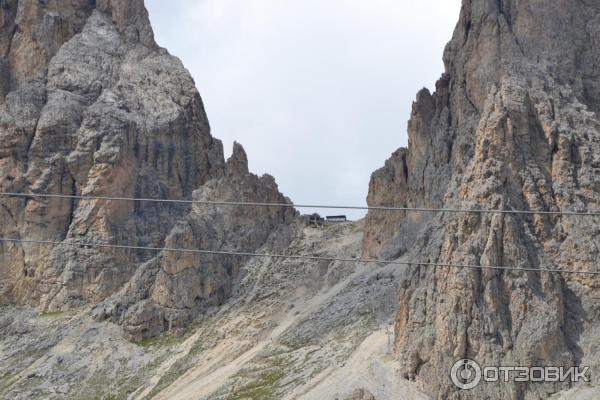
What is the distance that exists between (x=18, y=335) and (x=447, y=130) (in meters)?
56.9

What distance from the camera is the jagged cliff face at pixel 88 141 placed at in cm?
13550

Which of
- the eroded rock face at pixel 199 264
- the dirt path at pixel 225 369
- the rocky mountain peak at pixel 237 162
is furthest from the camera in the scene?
the rocky mountain peak at pixel 237 162

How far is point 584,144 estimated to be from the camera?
96.7 meters

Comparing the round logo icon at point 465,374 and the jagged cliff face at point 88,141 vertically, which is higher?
the jagged cliff face at point 88,141

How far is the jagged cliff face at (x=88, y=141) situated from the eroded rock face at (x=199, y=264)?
773cm

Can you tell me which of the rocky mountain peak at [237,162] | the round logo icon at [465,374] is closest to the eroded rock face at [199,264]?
the rocky mountain peak at [237,162]

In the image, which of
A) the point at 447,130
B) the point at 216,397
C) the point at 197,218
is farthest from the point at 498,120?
the point at 197,218

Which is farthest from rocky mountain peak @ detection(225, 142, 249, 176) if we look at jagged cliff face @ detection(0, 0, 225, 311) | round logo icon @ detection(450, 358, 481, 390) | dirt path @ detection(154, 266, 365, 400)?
round logo icon @ detection(450, 358, 481, 390)

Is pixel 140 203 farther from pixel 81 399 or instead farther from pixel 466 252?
pixel 466 252

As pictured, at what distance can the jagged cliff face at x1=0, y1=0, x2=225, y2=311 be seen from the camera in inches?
5335

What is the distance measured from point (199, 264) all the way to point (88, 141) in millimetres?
27734

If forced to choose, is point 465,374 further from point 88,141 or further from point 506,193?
point 88,141

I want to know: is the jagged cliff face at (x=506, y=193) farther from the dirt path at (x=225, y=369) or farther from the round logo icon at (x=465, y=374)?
the dirt path at (x=225, y=369)

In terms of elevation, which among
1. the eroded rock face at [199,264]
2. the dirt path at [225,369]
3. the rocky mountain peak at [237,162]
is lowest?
the dirt path at [225,369]
